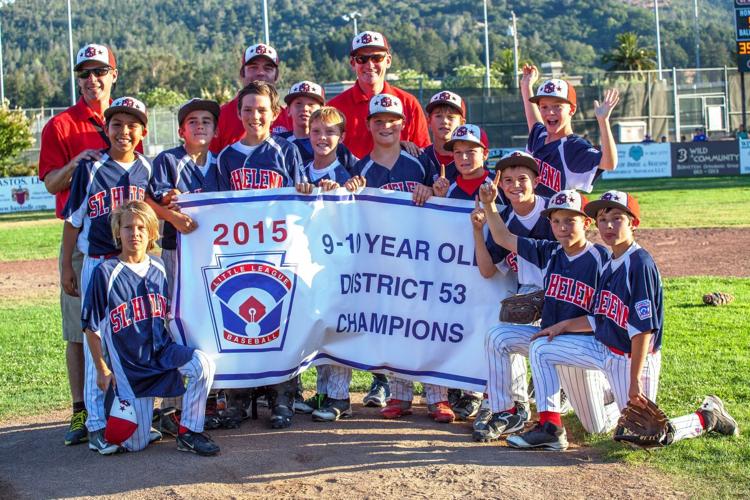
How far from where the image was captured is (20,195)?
30859 mm

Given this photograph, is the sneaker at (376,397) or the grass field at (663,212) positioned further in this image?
the grass field at (663,212)

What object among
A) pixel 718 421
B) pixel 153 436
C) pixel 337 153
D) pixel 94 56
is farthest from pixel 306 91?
pixel 718 421

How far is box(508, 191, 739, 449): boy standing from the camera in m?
5.43

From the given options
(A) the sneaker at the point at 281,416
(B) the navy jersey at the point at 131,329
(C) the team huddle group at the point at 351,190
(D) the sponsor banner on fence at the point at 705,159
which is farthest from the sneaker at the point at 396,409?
(D) the sponsor banner on fence at the point at 705,159

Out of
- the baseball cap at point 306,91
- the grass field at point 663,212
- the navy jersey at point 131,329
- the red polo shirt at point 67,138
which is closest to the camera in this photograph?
the navy jersey at point 131,329

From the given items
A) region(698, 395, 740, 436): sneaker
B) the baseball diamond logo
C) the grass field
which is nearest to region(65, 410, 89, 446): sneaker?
the baseball diamond logo

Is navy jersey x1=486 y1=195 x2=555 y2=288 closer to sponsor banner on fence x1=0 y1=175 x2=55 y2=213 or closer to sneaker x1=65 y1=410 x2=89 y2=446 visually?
sneaker x1=65 y1=410 x2=89 y2=446

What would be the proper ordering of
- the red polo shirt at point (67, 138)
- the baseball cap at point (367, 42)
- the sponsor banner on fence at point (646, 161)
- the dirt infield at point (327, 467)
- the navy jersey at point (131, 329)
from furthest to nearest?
the sponsor banner on fence at point (646, 161) → the baseball cap at point (367, 42) → the red polo shirt at point (67, 138) → the navy jersey at point (131, 329) → the dirt infield at point (327, 467)

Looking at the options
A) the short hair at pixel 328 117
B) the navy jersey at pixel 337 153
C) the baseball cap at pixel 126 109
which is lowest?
the navy jersey at pixel 337 153

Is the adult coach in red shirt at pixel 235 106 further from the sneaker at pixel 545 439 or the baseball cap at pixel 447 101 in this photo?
the sneaker at pixel 545 439

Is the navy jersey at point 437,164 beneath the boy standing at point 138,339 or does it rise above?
above

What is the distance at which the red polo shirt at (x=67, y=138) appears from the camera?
20.7 feet

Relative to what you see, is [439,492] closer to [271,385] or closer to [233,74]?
[271,385]

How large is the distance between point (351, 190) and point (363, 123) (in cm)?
131
